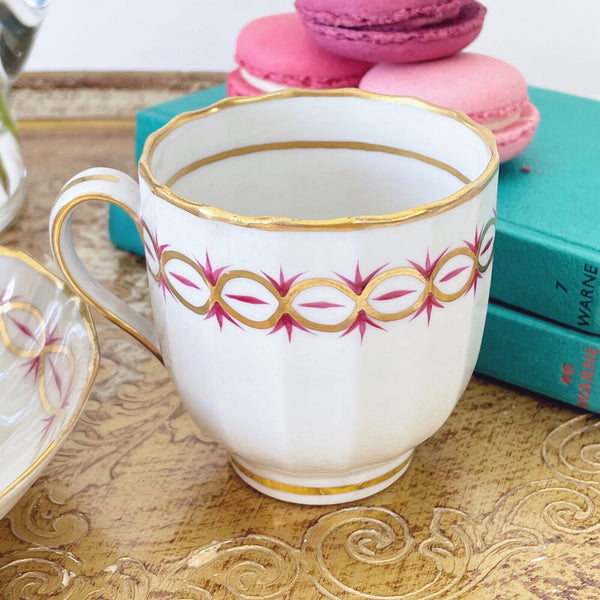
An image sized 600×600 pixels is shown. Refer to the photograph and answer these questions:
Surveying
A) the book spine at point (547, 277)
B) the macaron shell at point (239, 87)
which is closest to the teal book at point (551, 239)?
the book spine at point (547, 277)

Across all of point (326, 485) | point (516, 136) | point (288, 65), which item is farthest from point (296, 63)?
point (326, 485)

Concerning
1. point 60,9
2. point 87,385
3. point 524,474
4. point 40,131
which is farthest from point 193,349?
point 60,9

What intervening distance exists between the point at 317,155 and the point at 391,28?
0.28 ft

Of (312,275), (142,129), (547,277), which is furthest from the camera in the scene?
(142,129)

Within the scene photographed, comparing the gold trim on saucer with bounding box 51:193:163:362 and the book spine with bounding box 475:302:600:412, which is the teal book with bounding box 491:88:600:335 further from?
the gold trim on saucer with bounding box 51:193:163:362

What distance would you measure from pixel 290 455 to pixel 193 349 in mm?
48

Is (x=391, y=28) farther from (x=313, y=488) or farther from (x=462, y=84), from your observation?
(x=313, y=488)

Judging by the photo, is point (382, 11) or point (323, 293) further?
point (382, 11)

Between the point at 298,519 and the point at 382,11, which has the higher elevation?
the point at 382,11

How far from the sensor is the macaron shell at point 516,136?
433 millimetres

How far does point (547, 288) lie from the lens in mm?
396

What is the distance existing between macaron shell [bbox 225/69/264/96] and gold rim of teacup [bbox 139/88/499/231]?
105 mm

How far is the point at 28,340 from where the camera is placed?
1.27ft

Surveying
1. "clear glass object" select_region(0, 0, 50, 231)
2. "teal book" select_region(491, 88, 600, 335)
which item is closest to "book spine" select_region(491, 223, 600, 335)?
"teal book" select_region(491, 88, 600, 335)
